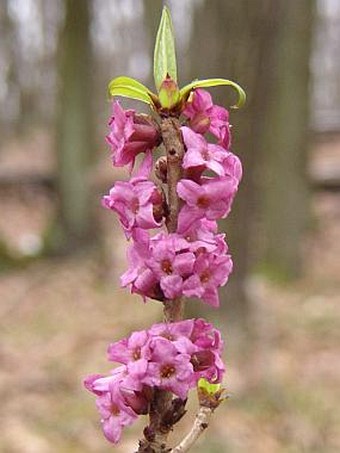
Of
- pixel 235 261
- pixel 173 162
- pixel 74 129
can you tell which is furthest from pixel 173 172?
pixel 74 129

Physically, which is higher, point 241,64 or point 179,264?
point 179,264

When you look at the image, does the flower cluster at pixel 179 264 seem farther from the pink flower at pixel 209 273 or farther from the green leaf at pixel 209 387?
the green leaf at pixel 209 387

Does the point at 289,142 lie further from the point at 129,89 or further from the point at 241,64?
the point at 129,89

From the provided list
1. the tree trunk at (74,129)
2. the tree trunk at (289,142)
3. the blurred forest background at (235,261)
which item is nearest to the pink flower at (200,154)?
the blurred forest background at (235,261)

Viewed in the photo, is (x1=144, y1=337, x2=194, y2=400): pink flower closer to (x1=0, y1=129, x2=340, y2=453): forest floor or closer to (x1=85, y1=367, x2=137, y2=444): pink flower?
(x1=85, y1=367, x2=137, y2=444): pink flower

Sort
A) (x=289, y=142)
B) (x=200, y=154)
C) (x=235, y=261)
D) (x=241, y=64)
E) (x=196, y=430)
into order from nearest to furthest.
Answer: (x=200, y=154) < (x=196, y=430) < (x=241, y=64) < (x=235, y=261) < (x=289, y=142)
